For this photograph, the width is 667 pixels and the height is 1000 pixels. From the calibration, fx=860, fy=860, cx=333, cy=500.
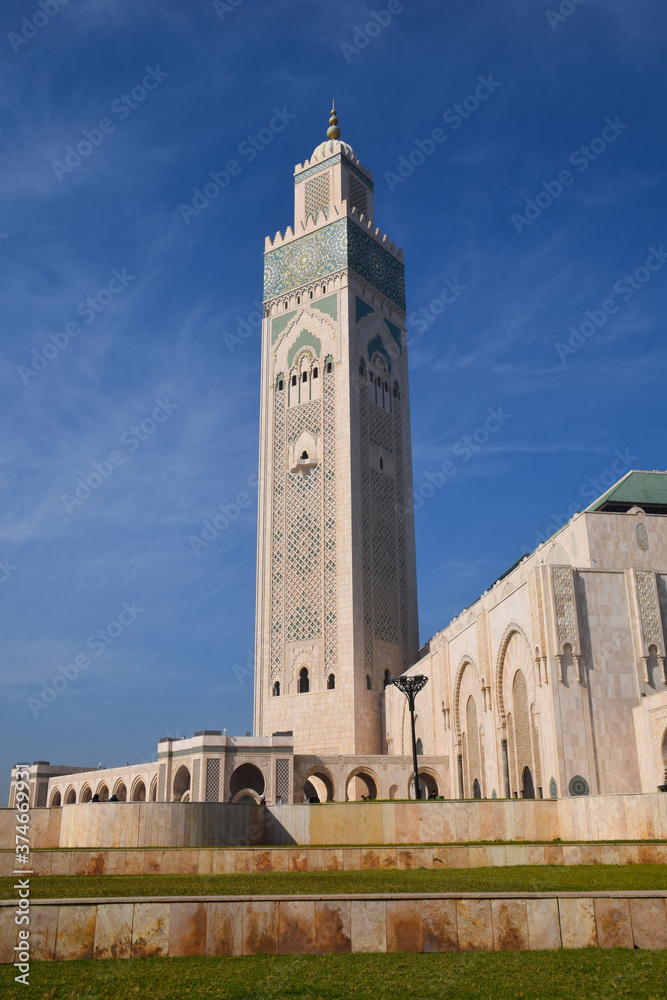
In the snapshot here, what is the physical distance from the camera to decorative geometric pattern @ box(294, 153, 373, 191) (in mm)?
36562

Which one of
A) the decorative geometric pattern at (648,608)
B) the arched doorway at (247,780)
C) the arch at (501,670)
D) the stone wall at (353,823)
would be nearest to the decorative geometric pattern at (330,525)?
the arched doorway at (247,780)

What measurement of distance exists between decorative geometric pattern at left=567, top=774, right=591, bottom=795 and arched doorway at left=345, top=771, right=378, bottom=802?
1099 cm

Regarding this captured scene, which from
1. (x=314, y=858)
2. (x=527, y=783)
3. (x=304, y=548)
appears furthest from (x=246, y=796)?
(x=314, y=858)

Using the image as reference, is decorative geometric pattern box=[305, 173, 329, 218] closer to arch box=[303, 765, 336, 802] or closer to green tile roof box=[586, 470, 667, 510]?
green tile roof box=[586, 470, 667, 510]

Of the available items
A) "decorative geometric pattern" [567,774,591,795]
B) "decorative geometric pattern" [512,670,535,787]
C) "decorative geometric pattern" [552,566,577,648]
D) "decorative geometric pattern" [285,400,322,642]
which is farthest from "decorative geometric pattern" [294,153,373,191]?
"decorative geometric pattern" [567,774,591,795]

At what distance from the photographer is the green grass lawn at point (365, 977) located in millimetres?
4555

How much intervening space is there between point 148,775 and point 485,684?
12.9 meters

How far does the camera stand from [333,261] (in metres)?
34.8

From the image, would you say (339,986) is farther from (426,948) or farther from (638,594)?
(638,594)

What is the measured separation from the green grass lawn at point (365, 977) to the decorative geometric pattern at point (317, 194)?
34.4 metres

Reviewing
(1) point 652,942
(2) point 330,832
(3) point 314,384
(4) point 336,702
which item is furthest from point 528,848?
(3) point 314,384

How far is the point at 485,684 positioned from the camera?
866 inches

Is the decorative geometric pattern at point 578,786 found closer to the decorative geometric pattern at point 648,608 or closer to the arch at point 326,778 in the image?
the decorative geometric pattern at point 648,608

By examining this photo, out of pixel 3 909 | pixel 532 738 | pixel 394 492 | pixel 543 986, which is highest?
pixel 394 492
